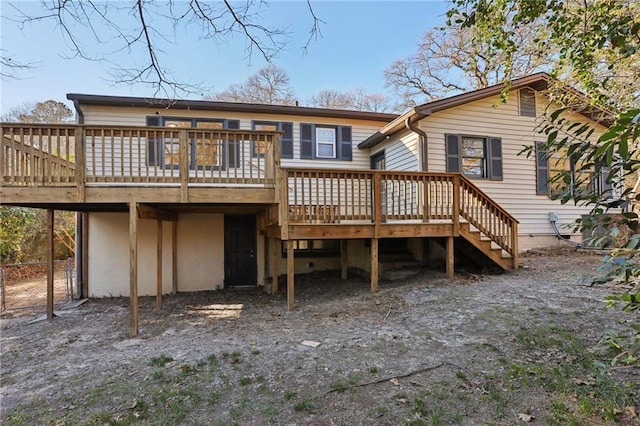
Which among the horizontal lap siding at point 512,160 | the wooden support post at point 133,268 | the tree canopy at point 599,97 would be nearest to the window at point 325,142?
the horizontal lap siding at point 512,160

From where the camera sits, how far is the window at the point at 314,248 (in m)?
9.83

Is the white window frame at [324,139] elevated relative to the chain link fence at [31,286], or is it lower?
elevated

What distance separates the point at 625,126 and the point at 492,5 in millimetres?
3786

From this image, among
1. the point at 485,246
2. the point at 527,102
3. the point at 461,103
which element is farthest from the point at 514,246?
the point at 527,102

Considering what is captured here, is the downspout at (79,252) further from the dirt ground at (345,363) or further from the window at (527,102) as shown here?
the window at (527,102)

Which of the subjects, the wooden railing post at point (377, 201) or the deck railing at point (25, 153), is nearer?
the deck railing at point (25, 153)

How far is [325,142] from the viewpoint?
10.1 meters

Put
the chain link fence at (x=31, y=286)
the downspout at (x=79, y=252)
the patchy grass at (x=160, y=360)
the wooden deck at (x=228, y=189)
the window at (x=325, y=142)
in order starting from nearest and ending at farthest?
the patchy grass at (x=160, y=360) → the wooden deck at (x=228, y=189) → the chain link fence at (x=31, y=286) → the downspout at (x=79, y=252) → the window at (x=325, y=142)

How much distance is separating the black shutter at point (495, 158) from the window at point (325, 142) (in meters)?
3.90

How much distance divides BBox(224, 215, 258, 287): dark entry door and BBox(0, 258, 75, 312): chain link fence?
12.6 ft

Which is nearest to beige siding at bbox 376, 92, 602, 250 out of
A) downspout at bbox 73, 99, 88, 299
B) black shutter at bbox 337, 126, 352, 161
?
black shutter at bbox 337, 126, 352, 161

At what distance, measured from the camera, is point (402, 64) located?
19422 millimetres

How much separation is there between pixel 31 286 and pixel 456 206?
13010 millimetres

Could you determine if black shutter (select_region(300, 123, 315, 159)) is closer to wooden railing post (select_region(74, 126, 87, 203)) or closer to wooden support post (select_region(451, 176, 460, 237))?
wooden support post (select_region(451, 176, 460, 237))
